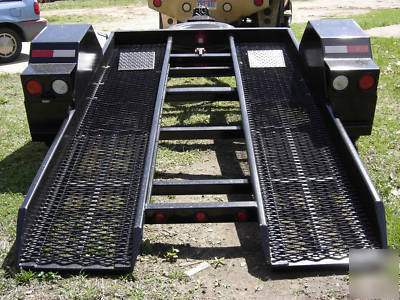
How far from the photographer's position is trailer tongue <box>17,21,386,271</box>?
3.32 meters

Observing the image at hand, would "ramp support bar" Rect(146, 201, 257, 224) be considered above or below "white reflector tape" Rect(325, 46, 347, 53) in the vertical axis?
below

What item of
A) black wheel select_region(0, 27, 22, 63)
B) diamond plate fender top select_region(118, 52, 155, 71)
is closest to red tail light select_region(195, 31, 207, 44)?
diamond plate fender top select_region(118, 52, 155, 71)

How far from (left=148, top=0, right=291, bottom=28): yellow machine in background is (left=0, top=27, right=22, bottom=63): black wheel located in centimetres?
412

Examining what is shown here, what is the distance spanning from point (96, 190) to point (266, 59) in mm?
2673

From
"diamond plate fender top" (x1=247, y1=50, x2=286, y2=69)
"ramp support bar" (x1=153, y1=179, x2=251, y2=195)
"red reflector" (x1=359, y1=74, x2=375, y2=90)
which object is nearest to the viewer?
"ramp support bar" (x1=153, y1=179, x2=251, y2=195)

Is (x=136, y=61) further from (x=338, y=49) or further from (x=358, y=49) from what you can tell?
(x=358, y=49)

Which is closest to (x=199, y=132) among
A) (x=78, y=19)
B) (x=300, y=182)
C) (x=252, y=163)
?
(x=252, y=163)

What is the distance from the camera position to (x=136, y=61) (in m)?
5.54

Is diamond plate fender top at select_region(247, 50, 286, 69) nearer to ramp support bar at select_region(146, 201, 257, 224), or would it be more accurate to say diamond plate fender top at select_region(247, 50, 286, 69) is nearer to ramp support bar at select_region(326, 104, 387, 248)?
ramp support bar at select_region(326, 104, 387, 248)

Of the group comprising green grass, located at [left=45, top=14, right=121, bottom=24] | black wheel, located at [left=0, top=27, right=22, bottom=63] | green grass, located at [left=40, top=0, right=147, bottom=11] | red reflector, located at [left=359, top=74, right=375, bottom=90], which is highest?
red reflector, located at [left=359, top=74, right=375, bottom=90]

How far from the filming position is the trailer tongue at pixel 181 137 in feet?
10.9

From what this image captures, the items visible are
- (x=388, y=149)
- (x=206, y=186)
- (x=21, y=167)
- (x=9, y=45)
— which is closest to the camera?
(x=206, y=186)

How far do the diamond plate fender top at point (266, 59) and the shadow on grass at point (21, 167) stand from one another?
256 cm

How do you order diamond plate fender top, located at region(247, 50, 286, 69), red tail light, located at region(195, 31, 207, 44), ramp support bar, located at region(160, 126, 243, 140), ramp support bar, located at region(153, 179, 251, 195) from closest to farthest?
ramp support bar, located at region(153, 179, 251, 195) < ramp support bar, located at region(160, 126, 243, 140) < diamond plate fender top, located at region(247, 50, 286, 69) < red tail light, located at region(195, 31, 207, 44)
